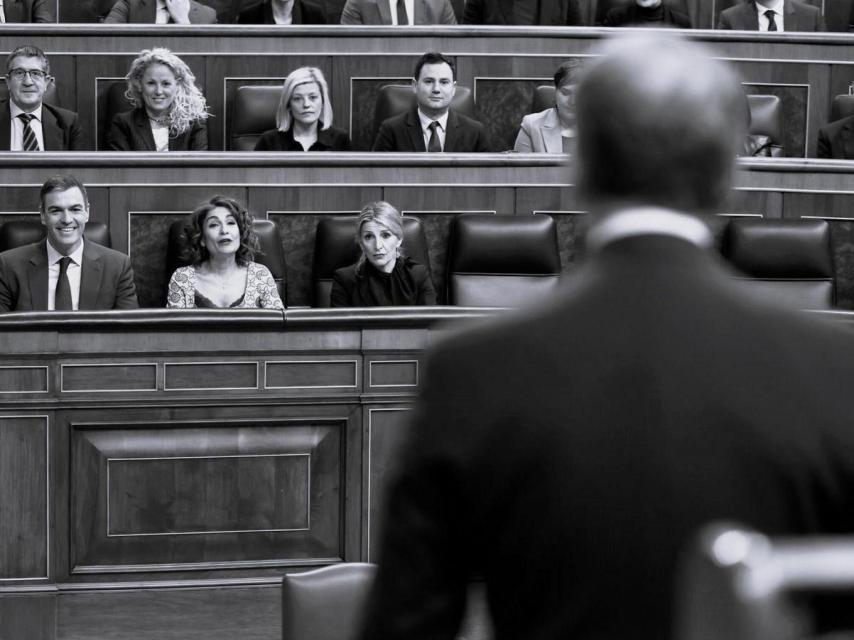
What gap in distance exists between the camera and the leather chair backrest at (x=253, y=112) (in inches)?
184

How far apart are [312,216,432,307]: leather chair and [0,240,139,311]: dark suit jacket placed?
0.56 m

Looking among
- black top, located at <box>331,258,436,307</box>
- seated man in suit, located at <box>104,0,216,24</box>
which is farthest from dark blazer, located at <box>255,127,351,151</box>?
seated man in suit, located at <box>104,0,216,24</box>

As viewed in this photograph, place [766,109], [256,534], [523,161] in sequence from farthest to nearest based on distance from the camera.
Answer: [766,109] < [523,161] < [256,534]

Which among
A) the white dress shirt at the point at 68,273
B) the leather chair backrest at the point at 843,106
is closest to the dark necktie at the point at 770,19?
the leather chair backrest at the point at 843,106

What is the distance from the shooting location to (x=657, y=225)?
66 cm

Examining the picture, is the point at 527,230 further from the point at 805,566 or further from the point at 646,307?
the point at 805,566

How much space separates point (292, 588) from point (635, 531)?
3.64ft

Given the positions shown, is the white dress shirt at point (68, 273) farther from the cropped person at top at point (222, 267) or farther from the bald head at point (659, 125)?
the bald head at point (659, 125)

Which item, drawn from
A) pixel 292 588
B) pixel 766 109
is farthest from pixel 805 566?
pixel 766 109

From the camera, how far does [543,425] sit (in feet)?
2.05

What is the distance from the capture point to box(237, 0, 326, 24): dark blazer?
5.14 meters

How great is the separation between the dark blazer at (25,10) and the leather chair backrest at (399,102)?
1.50 m

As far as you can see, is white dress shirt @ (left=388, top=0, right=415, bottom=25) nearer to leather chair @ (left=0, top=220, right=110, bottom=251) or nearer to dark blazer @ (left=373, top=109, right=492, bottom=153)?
dark blazer @ (left=373, top=109, right=492, bottom=153)

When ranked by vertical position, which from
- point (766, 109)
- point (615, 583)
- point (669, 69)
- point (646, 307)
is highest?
point (766, 109)
